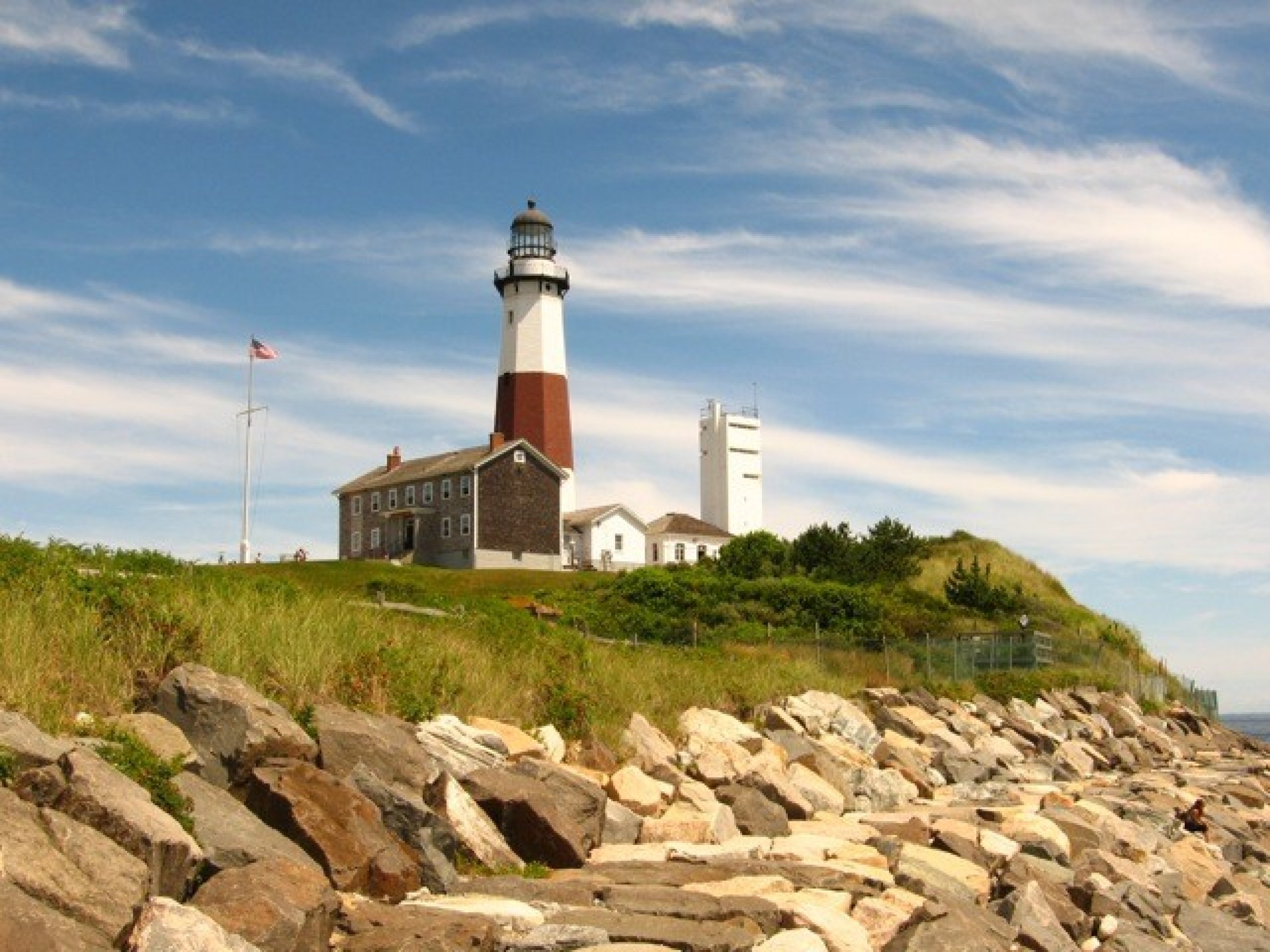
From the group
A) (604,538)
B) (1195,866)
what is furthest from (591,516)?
(1195,866)

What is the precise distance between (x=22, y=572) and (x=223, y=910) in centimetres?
664

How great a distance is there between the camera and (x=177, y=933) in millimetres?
6414

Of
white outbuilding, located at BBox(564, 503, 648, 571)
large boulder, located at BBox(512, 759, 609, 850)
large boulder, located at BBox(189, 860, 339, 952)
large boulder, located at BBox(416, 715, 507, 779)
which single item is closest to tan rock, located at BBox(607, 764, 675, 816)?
large boulder, located at BBox(512, 759, 609, 850)

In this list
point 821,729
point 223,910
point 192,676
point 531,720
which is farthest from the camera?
point 821,729

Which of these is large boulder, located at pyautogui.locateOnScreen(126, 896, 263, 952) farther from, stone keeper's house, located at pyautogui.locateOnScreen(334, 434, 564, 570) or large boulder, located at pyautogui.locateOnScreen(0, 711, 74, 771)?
stone keeper's house, located at pyautogui.locateOnScreen(334, 434, 564, 570)

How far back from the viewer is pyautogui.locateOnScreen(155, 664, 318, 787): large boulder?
937 centimetres

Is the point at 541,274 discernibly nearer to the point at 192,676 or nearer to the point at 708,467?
the point at 708,467

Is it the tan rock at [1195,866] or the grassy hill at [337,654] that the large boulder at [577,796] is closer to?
the grassy hill at [337,654]

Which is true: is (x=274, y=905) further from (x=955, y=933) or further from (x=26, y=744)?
(x=955, y=933)

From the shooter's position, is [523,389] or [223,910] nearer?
[223,910]

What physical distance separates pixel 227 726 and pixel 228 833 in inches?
59.1

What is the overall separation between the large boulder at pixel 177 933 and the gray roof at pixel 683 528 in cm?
6696

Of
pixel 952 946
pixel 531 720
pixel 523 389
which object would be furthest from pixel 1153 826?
pixel 523 389

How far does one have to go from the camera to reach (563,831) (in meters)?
10.4
